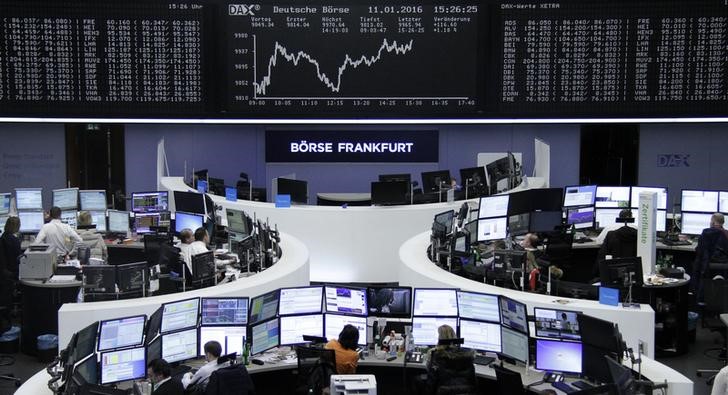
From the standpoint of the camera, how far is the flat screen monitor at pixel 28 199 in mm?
14391

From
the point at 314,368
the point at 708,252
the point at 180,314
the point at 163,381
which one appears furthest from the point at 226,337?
the point at 708,252

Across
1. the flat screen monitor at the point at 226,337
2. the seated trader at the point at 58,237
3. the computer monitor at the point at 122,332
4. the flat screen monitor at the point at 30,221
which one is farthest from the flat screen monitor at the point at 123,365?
the flat screen monitor at the point at 30,221

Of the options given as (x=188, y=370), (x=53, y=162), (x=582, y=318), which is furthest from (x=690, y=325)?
(x=53, y=162)

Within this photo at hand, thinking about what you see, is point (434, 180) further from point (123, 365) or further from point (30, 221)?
point (123, 365)

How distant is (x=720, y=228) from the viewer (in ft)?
39.0

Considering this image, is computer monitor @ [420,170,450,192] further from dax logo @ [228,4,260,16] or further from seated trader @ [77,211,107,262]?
seated trader @ [77,211,107,262]

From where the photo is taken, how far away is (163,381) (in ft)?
23.7

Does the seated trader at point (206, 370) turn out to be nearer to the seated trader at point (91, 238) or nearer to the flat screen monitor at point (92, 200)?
the seated trader at point (91, 238)

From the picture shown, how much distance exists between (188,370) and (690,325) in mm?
5943

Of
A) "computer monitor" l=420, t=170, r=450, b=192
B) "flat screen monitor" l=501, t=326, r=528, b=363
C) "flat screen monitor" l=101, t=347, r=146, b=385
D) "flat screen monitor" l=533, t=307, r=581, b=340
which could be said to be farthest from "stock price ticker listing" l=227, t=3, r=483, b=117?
"flat screen monitor" l=101, t=347, r=146, b=385

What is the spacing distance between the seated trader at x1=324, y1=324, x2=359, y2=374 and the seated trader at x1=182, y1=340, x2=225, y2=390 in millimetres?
935

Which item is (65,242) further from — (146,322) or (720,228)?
(720,228)

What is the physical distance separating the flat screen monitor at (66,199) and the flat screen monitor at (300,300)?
6.88m

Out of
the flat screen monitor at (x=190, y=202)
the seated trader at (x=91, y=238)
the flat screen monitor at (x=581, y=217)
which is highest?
the flat screen monitor at (x=190, y=202)
